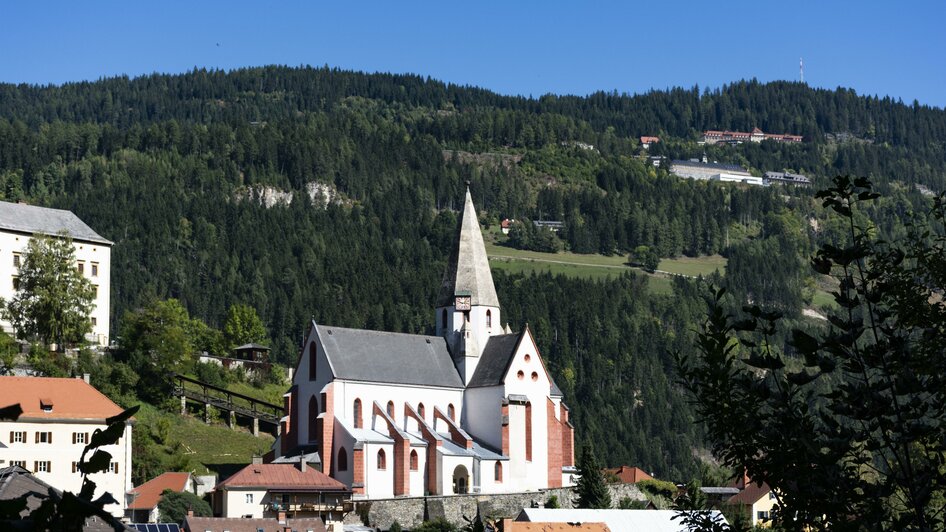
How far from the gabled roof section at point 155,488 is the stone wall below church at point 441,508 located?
8681 millimetres

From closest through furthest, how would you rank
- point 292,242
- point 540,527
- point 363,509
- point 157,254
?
point 540,527, point 363,509, point 157,254, point 292,242

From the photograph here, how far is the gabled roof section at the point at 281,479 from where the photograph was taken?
71438 mm

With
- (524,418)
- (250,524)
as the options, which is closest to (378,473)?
(524,418)

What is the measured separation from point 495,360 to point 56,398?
25.5 metres

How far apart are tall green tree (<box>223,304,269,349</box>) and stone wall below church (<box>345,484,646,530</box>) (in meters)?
55.2

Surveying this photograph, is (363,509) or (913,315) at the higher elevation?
(913,315)

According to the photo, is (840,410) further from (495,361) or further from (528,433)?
(495,361)

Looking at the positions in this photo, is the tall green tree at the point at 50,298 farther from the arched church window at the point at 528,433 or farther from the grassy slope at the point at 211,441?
the arched church window at the point at 528,433

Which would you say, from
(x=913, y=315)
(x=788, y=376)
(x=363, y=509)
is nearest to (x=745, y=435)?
(x=788, y=376)

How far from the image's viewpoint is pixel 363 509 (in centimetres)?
7431

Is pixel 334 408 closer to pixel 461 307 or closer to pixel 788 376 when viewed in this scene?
pixel 461 307

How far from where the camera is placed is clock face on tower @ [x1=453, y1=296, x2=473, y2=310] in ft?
286

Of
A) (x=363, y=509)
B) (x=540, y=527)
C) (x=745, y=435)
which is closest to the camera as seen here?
(x=745, y=435)

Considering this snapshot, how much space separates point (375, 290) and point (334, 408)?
9665 cm
